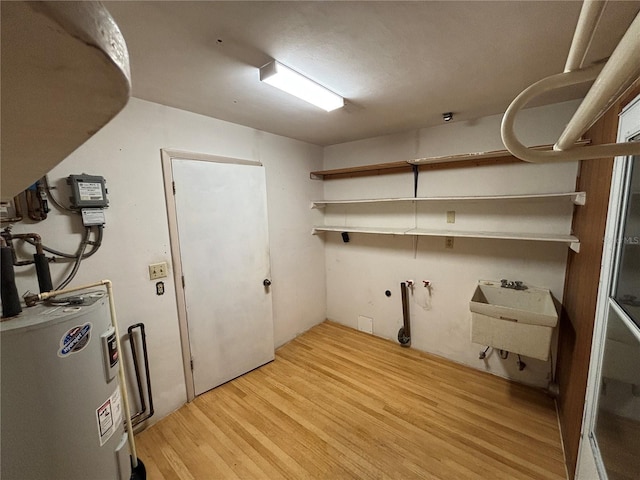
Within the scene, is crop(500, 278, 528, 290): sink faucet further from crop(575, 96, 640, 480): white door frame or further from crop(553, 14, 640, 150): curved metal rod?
crop(553, 14, 640, 150): curved metal rod

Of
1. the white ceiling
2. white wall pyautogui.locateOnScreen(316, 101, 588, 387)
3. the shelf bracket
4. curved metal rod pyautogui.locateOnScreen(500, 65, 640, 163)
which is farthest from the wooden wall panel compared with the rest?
curved metal rod pyautogui.locateOnScreen(500, 65, 640, 163)

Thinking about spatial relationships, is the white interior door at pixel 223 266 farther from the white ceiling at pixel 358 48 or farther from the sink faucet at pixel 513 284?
the sink faucet at pixel 513 284

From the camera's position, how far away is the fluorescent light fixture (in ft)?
4.64

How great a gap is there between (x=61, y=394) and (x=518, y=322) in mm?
2669

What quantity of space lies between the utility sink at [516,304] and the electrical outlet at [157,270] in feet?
7.97

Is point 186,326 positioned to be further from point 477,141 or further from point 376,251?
point 477,141

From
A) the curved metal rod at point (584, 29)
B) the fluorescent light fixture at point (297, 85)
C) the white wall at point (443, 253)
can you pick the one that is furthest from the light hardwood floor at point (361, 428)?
the fluorescent light fixture at point (297, 85)

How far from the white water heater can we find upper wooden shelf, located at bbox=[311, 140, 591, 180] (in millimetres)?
2470

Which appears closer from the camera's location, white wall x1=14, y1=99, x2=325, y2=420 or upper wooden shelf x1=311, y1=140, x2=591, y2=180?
white wall x1=14, y1=99, x2=325, y2=420

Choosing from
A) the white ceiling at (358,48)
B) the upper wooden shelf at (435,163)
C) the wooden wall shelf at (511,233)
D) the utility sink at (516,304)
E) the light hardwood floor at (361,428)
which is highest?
the white ceiling at (358,48)

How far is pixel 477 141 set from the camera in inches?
95.0

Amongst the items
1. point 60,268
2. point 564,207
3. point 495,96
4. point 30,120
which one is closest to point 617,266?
point 564,207

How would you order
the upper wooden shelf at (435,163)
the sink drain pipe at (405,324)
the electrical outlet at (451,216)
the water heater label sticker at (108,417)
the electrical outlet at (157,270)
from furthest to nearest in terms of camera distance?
the sink drain pipe at (405,324), the electrical outlet at (451,216), the upper wooden shelf at (435,163), the electrical outlet at (157,270), the water heater label sticker at (108,417)

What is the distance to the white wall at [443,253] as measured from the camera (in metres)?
2.19
